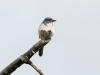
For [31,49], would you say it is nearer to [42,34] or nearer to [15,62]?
[15,62]

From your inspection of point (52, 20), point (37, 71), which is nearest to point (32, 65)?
point (37, 71)

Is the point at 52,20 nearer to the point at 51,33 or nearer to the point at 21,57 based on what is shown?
the point at 51,33

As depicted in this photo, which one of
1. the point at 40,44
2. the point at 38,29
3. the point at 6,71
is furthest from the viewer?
the point at 38,29

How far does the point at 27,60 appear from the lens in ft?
15.8

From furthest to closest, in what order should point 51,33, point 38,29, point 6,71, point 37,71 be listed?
point 38,29 → point 51,33 → point 37,71 → point 6,71

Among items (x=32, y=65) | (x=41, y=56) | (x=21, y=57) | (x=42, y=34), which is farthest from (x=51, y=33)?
(x=21, y=57)

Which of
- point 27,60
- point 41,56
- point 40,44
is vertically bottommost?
point 41,56

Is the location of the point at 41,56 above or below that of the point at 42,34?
below

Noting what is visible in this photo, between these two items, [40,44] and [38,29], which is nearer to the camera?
[40,44]

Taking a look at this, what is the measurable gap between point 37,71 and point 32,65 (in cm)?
17

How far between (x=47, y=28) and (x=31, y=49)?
6.32ft

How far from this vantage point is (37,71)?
5102mm

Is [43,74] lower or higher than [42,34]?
lower

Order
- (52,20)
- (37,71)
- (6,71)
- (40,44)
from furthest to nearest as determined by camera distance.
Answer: (52,20) → (37,71) → (40,44) → (6,71)
